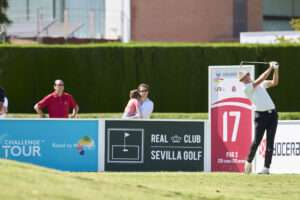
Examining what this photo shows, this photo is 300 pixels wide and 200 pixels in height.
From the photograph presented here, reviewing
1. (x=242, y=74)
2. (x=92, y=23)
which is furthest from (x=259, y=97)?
(x=92, y=23)

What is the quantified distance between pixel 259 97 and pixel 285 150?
5.41 ft

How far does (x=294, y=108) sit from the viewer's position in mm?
35781

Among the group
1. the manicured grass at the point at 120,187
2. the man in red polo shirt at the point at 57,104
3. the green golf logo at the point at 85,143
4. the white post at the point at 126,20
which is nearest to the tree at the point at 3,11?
the white post at the point at 126,20

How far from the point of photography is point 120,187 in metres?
11.6

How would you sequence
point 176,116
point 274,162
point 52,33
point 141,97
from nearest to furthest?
1. point 274,162
2. point 141,97
3. point 176,116
4. point 52,33

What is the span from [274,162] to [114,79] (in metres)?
17.4

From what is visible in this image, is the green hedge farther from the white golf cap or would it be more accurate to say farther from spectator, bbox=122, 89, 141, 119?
the white golf cap

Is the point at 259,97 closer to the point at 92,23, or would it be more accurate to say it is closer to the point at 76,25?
the point at 76,25

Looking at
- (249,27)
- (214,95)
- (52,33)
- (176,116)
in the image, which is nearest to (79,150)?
(214,95)

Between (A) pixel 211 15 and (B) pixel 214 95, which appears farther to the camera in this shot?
(A) pixel 211 15

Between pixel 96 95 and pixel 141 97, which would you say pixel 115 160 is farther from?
pixel 96 95

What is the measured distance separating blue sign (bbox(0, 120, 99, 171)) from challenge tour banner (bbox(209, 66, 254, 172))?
89.4 inches

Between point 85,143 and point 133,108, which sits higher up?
point 133,108

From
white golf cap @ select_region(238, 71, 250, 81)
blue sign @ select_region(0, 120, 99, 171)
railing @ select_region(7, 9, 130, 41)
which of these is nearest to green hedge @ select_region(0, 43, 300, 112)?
blue sign @ select_region(0, 120, 99, 171)
